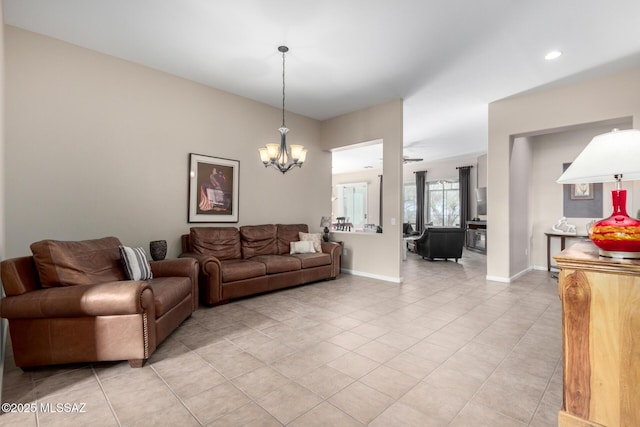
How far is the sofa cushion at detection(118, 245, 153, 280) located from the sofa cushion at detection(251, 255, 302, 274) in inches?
63.5

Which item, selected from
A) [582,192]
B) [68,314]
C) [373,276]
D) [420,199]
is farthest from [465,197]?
[68,314]

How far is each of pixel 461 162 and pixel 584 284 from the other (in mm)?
9111

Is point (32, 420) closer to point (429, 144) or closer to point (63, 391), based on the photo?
point (63, 391)

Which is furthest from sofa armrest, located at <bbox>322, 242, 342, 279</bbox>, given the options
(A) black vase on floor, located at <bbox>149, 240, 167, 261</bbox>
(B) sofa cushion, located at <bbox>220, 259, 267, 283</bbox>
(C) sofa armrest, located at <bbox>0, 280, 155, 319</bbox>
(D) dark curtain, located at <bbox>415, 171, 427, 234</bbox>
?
(D) dark curtain, located at <bbox>415, 171, 427, 234</bbox>

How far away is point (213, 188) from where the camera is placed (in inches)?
186

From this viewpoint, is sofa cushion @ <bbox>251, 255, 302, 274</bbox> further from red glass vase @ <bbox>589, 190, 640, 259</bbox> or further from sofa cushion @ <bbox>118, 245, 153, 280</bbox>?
red glass vase @ <bbox>589, 190, 640, 259</bbox>

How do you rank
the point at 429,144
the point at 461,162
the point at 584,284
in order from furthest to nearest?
the point at 461,162
the point at 429,144
the point at 584,284

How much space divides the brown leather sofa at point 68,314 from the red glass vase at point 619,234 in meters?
2.99

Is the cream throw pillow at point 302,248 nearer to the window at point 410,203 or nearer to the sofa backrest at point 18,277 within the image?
the sofa backrest at point 18,277

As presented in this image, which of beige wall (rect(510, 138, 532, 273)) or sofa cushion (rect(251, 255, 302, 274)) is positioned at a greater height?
beige wall (rect(510, 138, 532, 273))

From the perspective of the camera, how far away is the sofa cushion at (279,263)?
4.36m

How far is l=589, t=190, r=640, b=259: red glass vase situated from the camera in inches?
58.3

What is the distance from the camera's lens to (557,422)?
1.68m

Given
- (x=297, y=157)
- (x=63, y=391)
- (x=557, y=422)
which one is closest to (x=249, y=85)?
(x=297, y=157)
